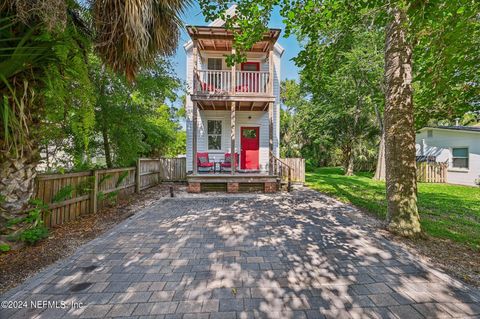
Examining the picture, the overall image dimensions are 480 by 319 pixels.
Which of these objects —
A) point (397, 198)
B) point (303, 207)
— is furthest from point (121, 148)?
point (397, 198)

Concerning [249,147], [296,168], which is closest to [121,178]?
[249,147]

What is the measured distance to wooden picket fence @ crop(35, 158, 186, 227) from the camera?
427 cm

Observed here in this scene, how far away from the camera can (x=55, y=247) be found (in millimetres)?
3555

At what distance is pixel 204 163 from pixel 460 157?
1586 centimetres

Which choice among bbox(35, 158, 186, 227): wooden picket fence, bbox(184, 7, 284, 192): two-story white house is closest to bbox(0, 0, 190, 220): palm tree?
bbox(35, 158, 186, 227): wooden picket fence

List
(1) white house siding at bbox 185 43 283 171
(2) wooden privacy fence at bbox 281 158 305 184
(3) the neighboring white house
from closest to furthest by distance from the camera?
(2) wooden privacy fence at bbox 281 158 305 184 < (1) white house siding at bbox 185 43 283 171 < (3) the neighboring white house

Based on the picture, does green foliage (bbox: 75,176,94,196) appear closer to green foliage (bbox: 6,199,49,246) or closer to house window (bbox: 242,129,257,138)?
green foliage (bbox: 6,199,49,246)

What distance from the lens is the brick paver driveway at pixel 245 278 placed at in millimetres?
2199

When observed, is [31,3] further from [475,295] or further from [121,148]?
[475,295]

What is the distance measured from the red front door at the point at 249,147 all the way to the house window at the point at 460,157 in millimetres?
12911

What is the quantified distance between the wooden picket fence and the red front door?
514cm

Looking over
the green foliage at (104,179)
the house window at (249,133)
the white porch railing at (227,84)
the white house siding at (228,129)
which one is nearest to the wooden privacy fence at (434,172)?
the white house siding at (228,129)

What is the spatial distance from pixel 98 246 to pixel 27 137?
6.98 feet

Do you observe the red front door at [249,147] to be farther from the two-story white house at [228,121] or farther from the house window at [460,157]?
the house window at [460,157]
